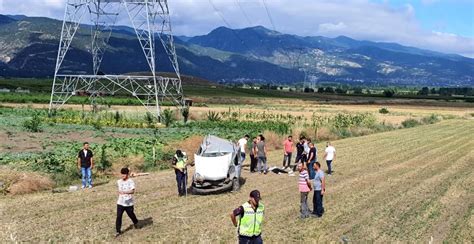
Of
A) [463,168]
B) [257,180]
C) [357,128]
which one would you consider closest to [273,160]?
[257,180]

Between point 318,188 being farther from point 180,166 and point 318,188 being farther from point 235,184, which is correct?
point 180,166

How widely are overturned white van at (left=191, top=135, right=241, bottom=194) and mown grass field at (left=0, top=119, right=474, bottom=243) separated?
0.53 metres

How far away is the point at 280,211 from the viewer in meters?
19.9

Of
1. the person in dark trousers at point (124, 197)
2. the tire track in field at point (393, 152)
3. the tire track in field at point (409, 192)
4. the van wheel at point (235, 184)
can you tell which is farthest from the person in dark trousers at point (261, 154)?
the person in dark trousers at point (124, 197)

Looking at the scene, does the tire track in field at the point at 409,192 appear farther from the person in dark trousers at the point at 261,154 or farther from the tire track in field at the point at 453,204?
the person in dark trousers at the point at 261,154

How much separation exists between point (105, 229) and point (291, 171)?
1387cm

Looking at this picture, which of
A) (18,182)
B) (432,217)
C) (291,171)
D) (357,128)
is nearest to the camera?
(432,217)

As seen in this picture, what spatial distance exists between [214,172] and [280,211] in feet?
12.9

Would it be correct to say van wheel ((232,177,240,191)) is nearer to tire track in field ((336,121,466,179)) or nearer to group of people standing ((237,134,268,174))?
group of people standing ((237,134,268,174))

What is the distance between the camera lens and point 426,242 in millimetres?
16500

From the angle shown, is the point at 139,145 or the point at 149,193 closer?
the point at 149,193

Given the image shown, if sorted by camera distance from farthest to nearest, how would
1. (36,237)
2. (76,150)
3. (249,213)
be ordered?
(76,150) < (36,237) < (249,213)

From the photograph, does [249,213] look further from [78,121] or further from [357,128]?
[357,128]

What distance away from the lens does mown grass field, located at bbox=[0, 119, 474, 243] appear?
54.8 ft
